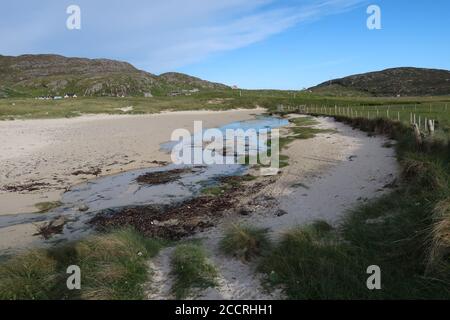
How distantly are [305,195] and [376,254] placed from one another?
666 centimetres

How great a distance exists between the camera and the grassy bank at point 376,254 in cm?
631

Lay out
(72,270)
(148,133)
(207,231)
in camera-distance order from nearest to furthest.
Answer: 1. (72,270)
2. (207,231)
3. (148,133)

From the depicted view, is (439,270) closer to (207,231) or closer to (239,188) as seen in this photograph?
(207,231)

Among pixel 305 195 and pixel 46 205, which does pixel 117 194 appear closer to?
pixel 46 205

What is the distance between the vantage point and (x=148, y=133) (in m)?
38.2

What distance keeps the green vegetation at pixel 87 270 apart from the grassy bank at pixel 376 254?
2.46 m

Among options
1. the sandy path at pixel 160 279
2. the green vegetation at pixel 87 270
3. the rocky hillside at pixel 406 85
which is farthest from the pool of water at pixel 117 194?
the rocky hillside at pixel 406 85

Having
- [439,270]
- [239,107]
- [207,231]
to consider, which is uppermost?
[239,107]

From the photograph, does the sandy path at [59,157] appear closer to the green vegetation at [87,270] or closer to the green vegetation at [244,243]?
the green vegetation at [87,270]

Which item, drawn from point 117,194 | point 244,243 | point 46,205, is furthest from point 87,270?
point 117,194

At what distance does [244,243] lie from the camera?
325 inches

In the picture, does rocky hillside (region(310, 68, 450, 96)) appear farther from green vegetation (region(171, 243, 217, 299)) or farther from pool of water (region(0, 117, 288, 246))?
green vegetation (region(171, 243, 217, 299))
